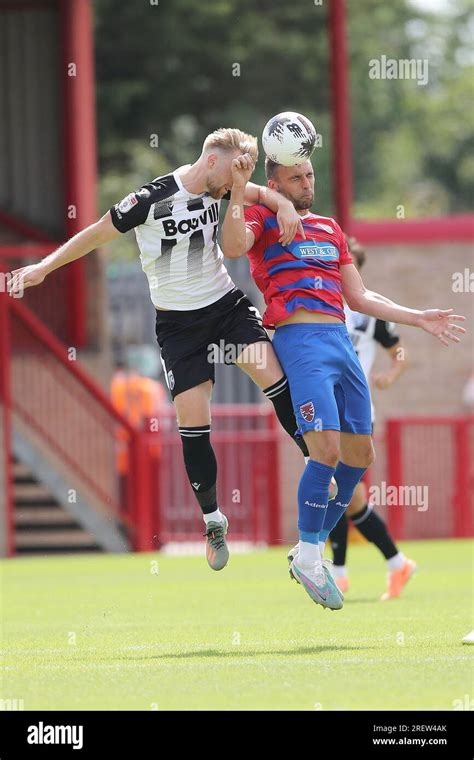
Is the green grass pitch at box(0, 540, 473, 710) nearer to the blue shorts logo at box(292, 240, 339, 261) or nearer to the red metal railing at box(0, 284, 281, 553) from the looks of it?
the blue shorts logo at box(292, 240, 339, 261)

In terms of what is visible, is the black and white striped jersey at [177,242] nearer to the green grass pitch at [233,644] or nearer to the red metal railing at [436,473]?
the green grass pitch at [233,644]

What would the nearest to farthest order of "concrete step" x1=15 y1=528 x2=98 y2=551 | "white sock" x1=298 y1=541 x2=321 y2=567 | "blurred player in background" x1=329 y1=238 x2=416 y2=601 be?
1. "white sock" x1=298 y1=541 x2=321 y2=567
2. "blurred player in background" x1=329 y1=238 x2=416 y2=601
3. "concrete step" x1=15 y1=528 x2=98 y2=551

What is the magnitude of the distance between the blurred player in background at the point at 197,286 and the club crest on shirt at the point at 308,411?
0.38m

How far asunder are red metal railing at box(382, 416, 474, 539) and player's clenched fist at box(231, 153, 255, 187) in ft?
39.1

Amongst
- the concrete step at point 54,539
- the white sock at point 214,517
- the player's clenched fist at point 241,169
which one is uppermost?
the player's clenched fist at point 241,169

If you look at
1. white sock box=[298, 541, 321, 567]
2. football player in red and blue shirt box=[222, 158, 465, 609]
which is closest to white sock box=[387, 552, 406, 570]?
football player in red and blue shirt box=[222, 158, 465, 609]

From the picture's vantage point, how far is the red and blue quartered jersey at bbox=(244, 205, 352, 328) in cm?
874

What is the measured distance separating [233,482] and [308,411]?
1147 cm

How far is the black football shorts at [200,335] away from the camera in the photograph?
9.32 metres

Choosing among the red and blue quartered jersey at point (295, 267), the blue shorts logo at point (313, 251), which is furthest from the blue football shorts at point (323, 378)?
the blue shorts logo at point (313, 251)

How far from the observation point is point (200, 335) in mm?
9320

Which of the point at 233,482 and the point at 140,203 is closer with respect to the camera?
the point at 140,203

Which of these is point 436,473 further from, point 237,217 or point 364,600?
point 237,217

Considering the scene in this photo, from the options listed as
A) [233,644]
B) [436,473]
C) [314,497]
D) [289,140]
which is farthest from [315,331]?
[436,473]
